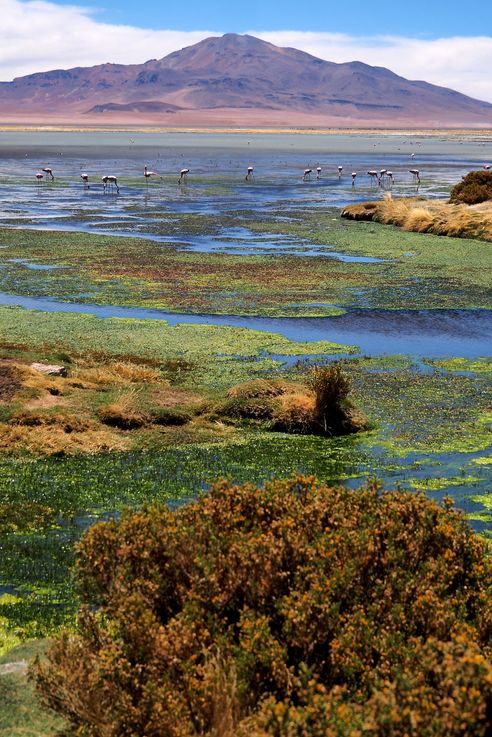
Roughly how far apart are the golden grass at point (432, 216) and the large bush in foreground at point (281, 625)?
93.9 ft

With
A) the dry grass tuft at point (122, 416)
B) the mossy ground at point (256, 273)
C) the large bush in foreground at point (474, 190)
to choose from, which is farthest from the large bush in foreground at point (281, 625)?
the large bush in foreground at point (474, 190)

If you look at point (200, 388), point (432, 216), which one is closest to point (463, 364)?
point (200, 388)

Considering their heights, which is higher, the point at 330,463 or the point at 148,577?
the point at 148,577

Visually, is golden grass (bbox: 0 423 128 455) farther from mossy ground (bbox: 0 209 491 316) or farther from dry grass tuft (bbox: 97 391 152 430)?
mossy ground (bbox: 0 209 491 316)

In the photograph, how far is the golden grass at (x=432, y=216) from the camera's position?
34156mm

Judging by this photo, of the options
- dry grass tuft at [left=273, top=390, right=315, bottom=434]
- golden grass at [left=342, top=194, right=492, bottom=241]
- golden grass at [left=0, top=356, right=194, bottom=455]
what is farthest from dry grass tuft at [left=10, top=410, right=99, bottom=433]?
golden grass at [left=342, top=194, right=492, bottom=241]

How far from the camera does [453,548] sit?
5.80 m

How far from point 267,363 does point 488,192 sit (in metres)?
27.3

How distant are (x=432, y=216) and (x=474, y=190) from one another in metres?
4.93

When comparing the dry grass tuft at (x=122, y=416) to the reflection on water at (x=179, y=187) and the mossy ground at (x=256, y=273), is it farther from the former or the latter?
the reflection on water at (x=179, y=187)

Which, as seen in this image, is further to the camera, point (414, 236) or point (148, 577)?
point (414, 236)

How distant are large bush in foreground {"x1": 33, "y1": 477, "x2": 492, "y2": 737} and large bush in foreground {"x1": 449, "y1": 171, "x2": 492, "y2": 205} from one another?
117 feet

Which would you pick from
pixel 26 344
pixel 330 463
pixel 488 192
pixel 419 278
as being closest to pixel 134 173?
pixel 488 192

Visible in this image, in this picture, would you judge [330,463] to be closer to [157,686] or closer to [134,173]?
[157,686]
